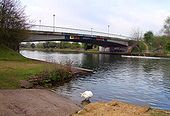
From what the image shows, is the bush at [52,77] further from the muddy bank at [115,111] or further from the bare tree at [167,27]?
the bare tree at [167,27]

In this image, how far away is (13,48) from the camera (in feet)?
184

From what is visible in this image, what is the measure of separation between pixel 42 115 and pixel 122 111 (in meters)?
4.28

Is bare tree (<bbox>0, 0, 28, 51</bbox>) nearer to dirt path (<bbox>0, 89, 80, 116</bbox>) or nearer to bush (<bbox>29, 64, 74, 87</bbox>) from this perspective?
bush (<bbox>29, 64, 74, 87</bbox>)

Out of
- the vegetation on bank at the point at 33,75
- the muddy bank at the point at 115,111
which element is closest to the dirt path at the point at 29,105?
the muddy bank at the point at 115,111

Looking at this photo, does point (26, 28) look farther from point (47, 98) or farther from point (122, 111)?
point (122, 111)

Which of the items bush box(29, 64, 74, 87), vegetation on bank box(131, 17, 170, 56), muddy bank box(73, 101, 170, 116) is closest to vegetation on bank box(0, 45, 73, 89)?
bush box(29, 64, 74, 87)

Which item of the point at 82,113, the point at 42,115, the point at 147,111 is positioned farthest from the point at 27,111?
the point at 147,111

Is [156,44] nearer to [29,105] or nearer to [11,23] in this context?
[11,23]

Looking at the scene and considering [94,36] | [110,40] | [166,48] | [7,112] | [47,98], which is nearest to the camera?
[7,112]

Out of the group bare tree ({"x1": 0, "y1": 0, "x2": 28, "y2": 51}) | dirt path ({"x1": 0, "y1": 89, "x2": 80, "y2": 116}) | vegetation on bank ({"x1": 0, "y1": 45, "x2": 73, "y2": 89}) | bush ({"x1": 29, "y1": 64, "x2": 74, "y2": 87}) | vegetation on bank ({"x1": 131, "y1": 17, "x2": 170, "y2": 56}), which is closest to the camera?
dirt path ({"x1": 0, "y1": 89, "x2": 80, "y2": 116})

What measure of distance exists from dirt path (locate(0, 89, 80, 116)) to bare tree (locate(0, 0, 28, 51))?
28997mm

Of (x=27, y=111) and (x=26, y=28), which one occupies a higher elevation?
(x=26, y=28)

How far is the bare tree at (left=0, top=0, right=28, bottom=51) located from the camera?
4938 centimetres

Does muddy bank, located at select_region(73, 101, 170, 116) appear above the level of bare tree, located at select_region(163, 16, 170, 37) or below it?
below
